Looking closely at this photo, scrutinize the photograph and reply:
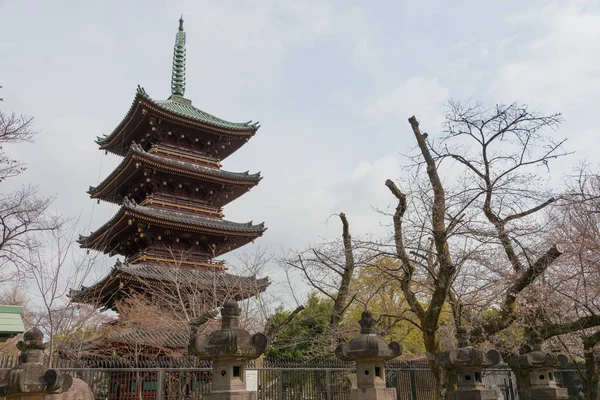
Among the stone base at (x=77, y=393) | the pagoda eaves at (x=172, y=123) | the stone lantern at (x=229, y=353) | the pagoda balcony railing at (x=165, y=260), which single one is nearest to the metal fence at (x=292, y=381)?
the stone base at (x=77, y=393)

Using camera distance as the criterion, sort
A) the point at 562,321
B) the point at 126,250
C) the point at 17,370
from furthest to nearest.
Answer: the point at 126,250 < the point at 562,321 < the point at 17,370

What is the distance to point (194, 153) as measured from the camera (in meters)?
26.9

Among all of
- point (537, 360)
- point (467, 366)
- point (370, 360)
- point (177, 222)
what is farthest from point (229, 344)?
point (177, 222)

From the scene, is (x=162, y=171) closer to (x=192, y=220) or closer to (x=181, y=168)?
(x=181, y=168)

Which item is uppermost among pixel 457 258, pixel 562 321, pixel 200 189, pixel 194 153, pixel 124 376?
pixel 194 153

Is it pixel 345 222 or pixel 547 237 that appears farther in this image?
pixel 345 222

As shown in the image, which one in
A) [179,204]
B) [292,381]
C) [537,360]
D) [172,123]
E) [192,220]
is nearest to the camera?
[537,360]

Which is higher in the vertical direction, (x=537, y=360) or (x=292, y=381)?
(x=537, y=360)

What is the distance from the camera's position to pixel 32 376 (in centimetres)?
572

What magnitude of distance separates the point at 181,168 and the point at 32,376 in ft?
62.5

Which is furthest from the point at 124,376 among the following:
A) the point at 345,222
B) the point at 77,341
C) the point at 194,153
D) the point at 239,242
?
the point at 194,153

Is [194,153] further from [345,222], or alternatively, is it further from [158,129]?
[345,222]

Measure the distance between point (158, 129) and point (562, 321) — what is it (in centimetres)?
2055

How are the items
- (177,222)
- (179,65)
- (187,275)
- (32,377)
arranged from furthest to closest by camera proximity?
(179,65) < (177,222) < (187,275) < (32,377)
